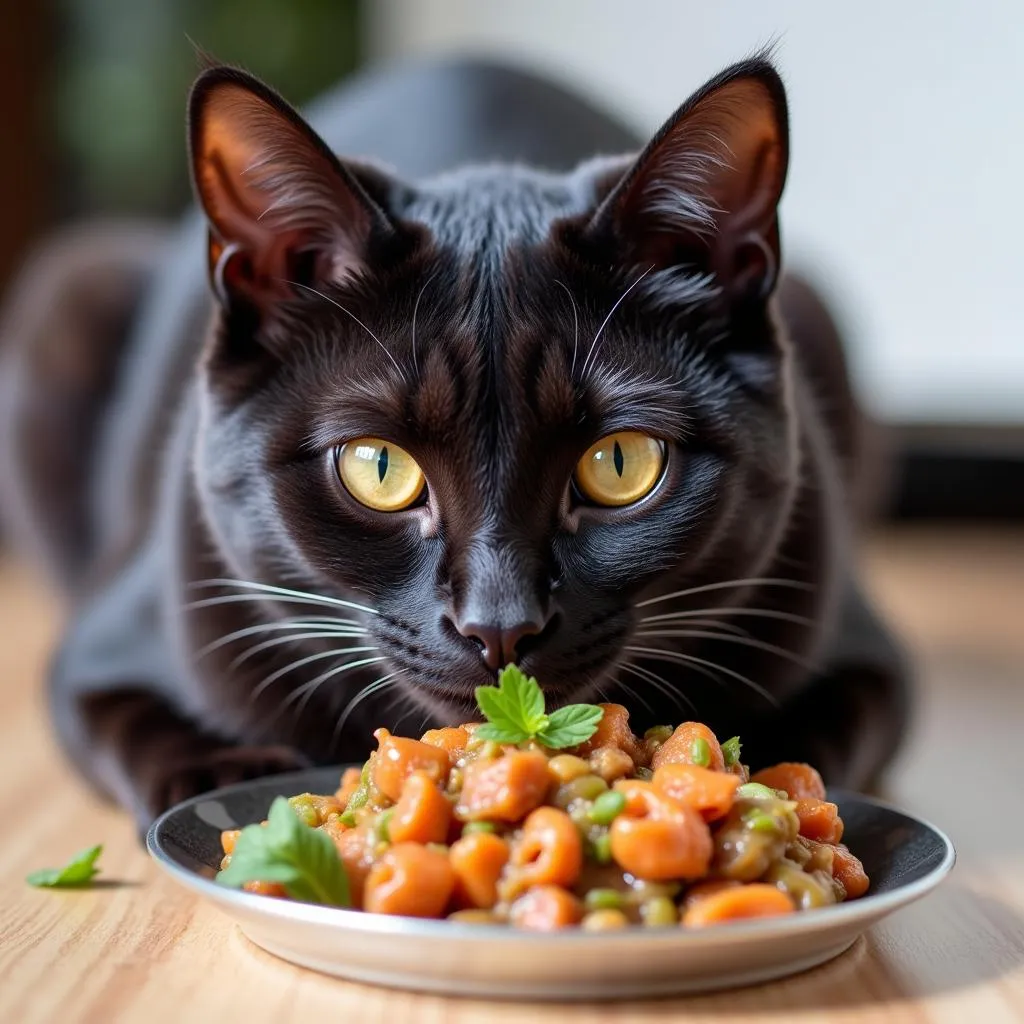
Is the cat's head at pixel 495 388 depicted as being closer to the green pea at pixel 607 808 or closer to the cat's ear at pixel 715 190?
→ the cat's ear at pixel 715 190

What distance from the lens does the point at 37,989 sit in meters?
0.93

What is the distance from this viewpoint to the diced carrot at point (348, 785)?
1053 mm

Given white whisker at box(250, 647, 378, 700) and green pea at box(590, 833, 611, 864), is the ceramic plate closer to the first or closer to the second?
green pea at box(590, 833, 611, 864)

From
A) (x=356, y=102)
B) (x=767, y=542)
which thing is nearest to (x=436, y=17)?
(x=356, y=102)

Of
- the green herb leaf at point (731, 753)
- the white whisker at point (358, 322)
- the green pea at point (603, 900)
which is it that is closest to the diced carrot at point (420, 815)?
the green pea at point (603, 900)

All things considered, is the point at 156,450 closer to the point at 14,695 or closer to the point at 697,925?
the point at 14,695

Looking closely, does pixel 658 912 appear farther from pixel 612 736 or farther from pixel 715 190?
pixel 715 190

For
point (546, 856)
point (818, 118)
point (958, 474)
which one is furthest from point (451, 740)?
point (958, 474)

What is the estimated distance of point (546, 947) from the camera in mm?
807

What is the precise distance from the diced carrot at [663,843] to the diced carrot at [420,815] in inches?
4.4

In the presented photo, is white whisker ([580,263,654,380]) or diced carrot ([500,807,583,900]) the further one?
white whisker ([580,263,654,380])

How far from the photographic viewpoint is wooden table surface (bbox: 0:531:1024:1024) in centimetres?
89

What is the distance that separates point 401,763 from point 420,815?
0.06 metres

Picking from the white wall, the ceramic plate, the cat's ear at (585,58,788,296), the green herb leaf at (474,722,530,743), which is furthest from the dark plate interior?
the white wall
